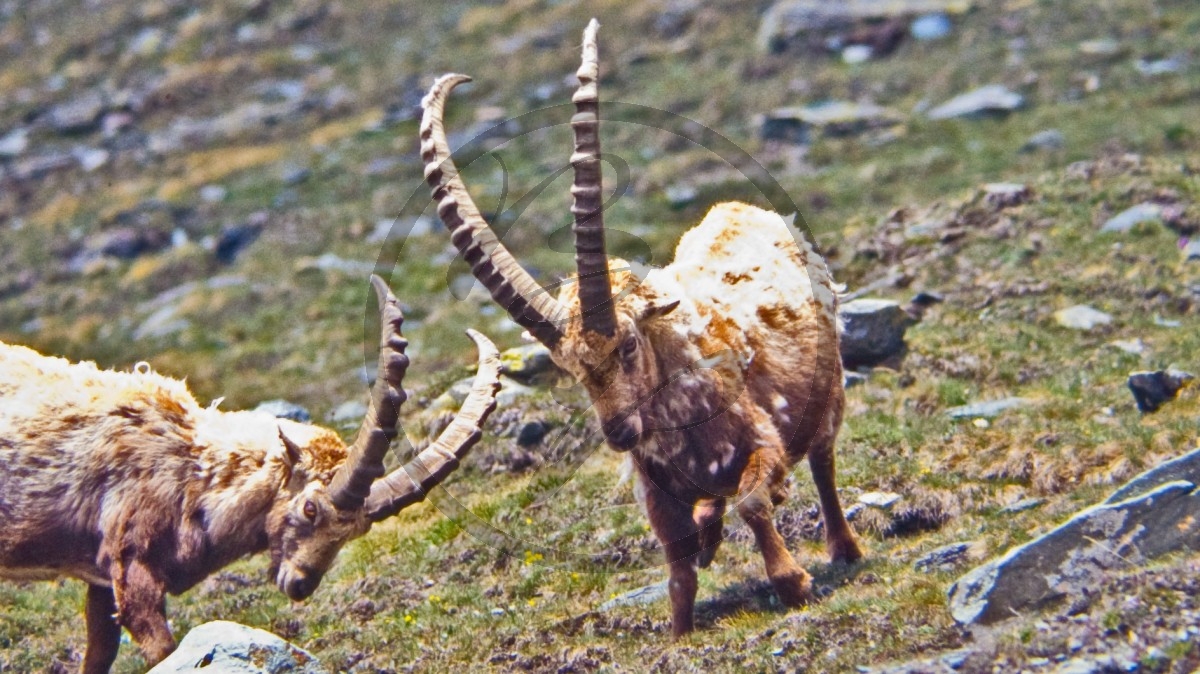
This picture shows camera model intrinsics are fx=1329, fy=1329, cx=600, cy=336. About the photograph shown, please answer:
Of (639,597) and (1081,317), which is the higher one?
(639,597)

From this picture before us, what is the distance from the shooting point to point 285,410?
19234mm

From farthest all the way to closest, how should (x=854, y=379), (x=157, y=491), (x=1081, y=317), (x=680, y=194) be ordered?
(x=680, y=194), (x=1081, y=317), (x=854, y=379), (x=157, y=491)

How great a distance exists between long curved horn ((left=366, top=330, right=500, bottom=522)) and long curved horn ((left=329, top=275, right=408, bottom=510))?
18cm

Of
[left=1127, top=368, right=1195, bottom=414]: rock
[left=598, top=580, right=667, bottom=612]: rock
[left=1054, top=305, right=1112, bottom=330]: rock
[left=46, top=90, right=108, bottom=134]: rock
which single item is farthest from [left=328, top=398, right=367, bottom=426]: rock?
[left=46, top=90, right=108, bottom=134]: rock

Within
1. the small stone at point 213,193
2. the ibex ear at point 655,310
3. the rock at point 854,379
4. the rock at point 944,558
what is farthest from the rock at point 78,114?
the rock at point 944,558

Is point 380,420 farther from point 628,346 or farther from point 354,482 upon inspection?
point 628,346

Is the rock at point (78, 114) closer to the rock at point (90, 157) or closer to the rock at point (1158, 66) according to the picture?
the rock at point (90, 157)

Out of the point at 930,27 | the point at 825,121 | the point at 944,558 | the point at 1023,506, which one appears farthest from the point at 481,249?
the point at 930,27

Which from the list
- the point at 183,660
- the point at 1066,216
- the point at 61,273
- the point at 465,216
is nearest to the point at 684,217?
the point at 1066,216

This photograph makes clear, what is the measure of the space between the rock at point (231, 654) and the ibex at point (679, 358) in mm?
3049

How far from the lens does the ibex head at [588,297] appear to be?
10.3 m

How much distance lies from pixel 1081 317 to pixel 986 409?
3.67m

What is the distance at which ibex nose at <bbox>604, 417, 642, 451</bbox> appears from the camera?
1012 centimetres

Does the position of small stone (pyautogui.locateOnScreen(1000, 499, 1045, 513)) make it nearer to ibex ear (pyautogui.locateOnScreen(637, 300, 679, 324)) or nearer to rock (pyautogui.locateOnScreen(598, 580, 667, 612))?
rock (pyautogui.locateOnScreen(598, 580, 667, 612))
